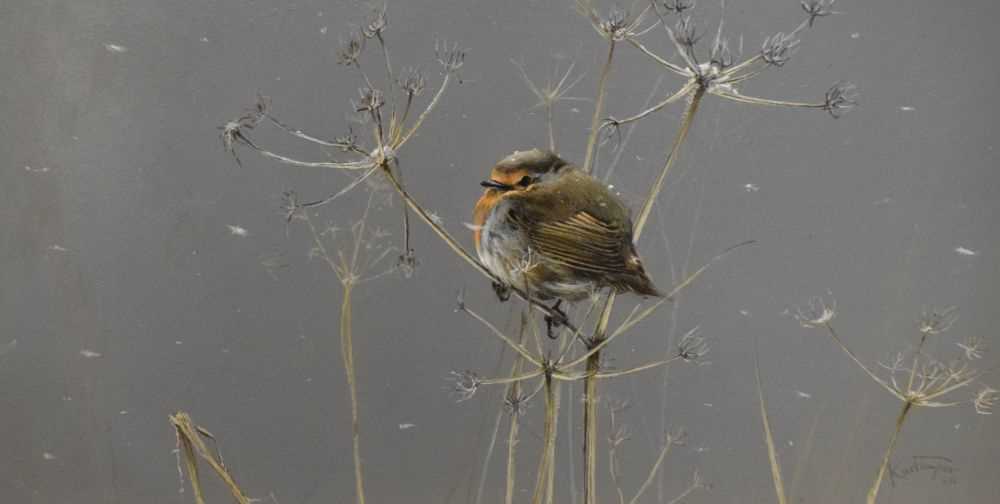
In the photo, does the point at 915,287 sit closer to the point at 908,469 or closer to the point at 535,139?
the point at 908,469

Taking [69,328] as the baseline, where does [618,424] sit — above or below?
below

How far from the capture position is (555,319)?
3.56 feet

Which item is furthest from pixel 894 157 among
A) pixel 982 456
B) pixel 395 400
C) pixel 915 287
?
pixel 395 400

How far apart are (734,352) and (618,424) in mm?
167

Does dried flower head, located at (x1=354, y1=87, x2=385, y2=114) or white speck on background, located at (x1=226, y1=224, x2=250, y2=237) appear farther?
white speck on background, located at (x1=226, y1=224, x2=250, y2=237)

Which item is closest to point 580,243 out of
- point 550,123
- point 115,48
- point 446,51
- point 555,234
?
point 555,234

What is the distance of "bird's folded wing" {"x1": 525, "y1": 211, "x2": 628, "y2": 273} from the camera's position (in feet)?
3.35

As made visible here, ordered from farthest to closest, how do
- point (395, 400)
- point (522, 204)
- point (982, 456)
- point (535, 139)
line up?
point (982, 456) < point (395, 400) < point (535, 139) < point (522, 204)

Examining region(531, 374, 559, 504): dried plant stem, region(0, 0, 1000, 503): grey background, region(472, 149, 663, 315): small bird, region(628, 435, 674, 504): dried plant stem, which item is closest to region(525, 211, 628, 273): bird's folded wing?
region(472, 149, 663, 315): small bird

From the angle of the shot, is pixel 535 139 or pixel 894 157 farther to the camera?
pixel 894 157

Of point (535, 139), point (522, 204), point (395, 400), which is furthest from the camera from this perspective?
point (395, 400)

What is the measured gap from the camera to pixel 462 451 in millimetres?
1367
